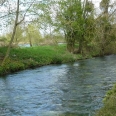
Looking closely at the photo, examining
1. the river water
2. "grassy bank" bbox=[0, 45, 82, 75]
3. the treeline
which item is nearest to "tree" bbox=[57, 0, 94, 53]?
the treeline

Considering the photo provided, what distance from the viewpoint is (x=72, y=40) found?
54094 mm

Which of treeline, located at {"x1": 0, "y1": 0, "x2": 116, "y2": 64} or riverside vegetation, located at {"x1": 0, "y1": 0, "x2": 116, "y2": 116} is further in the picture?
treeline, located at {"x1": 0, "y1": 0, "x2": 116, "y2": 64}

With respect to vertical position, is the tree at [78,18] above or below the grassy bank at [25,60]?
above

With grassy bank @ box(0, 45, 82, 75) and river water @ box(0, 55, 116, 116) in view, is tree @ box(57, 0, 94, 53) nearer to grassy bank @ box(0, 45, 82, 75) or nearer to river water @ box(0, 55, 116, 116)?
grassy bank @ box(0, 45, 82, 75)

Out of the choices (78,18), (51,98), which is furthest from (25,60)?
(78,18)

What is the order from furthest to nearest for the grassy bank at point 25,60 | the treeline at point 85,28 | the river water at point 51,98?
the treeline at point 85,28 < the grassy bank at point 25,60 < the river water at point 51,98

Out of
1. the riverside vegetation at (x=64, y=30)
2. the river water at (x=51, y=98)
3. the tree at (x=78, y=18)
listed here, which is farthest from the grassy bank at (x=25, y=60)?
the tree at (x=78, y=18)

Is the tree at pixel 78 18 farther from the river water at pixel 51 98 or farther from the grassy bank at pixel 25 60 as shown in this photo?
the river water at pixel 51 98

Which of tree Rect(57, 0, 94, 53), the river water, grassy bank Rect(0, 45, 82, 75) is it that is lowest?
the river water

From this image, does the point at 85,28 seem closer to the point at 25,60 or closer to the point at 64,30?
the point at 64,30

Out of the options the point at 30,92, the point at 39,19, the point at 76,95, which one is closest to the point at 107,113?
the point at 76,95

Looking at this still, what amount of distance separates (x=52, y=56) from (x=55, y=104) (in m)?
26.2

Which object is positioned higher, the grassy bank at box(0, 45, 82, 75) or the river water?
the grassy bank at box(0, 45, 82, 75)

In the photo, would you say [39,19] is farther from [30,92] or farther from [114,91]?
[114,91]
